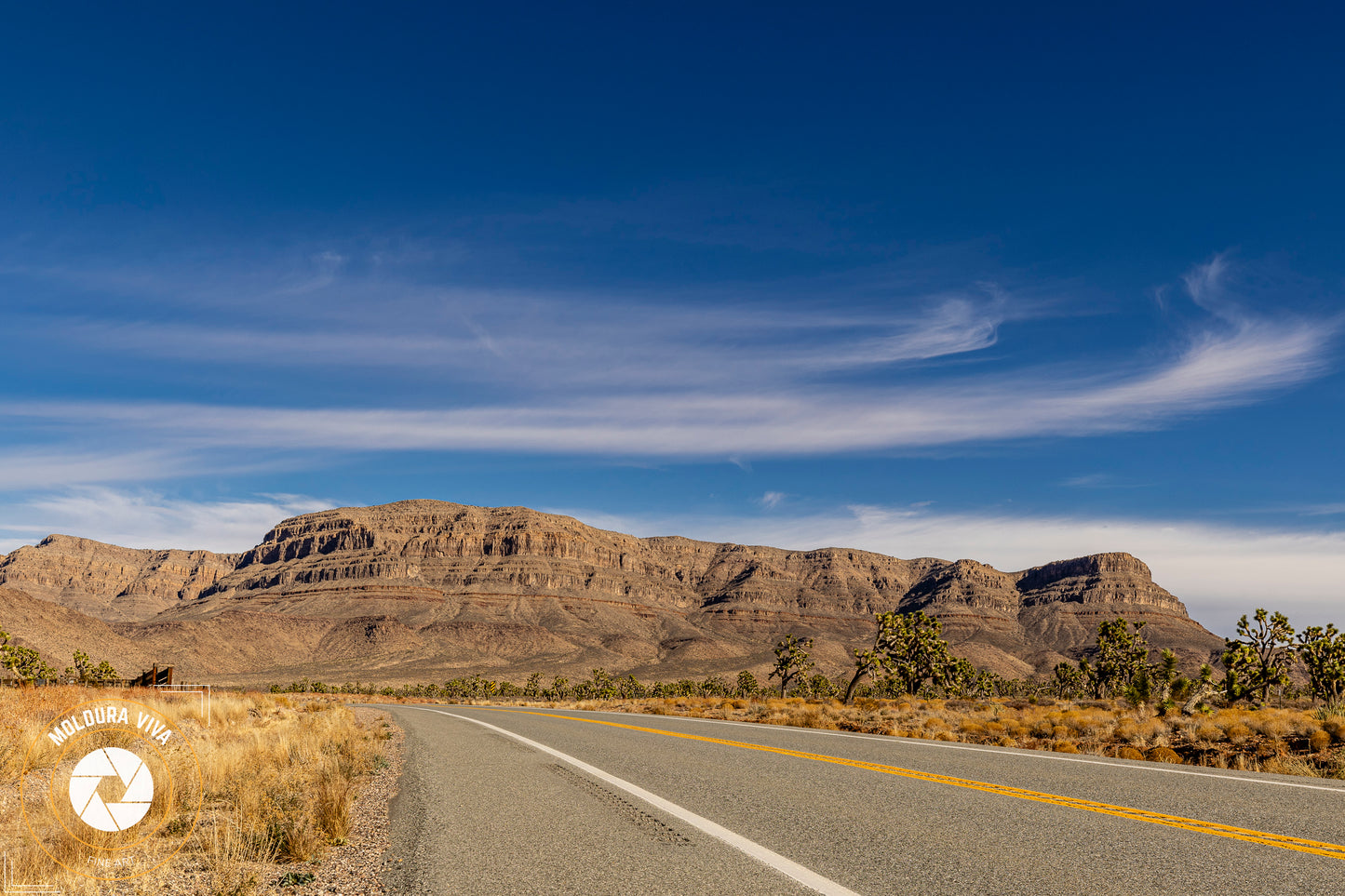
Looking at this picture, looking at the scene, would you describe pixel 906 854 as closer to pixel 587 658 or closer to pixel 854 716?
pixel 854 716

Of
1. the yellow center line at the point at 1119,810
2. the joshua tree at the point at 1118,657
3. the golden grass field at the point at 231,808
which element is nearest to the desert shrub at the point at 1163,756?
the yellow center line at the point at 1119,810

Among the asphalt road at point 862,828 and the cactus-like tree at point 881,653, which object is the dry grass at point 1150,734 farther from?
the cactus-like tree at point 881,653

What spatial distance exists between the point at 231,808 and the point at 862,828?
656cm

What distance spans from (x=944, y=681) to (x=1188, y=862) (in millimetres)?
65573

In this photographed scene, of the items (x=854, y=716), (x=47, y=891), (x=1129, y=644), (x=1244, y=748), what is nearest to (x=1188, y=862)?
(x=47, y=891)

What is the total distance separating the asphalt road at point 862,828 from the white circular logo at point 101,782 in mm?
2408

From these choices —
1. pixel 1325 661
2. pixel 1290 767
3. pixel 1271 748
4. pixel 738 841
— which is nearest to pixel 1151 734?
pixel 1271 748

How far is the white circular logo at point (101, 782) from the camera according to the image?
A: 7.26m

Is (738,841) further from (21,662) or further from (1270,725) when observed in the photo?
(21,662)

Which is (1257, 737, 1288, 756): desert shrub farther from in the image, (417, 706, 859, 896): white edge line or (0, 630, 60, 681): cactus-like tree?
(0, 630, 60, 681): cactus-like tree

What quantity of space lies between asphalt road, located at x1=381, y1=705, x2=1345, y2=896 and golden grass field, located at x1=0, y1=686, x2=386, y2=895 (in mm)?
911

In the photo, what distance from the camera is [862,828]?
7.39 m

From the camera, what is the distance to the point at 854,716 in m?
25.2

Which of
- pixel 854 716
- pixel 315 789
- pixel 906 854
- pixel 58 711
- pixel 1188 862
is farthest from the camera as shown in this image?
pixel 854 716
